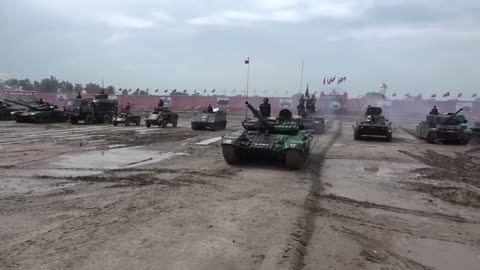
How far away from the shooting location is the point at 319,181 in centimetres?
1109

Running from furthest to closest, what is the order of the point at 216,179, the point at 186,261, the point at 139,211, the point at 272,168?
the point at 272,168 → the point at 216,179 → the point at 139,211 → the point at 186,261

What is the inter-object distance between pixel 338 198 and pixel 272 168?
3682mm

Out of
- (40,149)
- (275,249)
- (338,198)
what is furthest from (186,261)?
(40,149)

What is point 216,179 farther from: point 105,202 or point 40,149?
point 40,149

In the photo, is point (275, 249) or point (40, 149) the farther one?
point (40, 149)

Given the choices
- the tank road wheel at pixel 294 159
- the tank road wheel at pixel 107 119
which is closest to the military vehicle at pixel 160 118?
the tank road wheel at pixel 107 119

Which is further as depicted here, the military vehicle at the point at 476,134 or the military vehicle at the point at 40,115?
the military vehicle at the point at 40,115

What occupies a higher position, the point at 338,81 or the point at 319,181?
the point at 338,81

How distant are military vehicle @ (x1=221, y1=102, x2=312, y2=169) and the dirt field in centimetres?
35

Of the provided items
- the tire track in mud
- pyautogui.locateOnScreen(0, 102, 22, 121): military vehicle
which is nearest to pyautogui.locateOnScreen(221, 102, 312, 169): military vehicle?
the tire track in mud

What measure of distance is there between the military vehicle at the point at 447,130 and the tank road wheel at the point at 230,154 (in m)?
13.8

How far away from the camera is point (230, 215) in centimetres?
720

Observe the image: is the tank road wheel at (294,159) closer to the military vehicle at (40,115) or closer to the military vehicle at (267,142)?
the military vehicle at (267,142)

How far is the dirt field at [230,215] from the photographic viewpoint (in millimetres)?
5320
